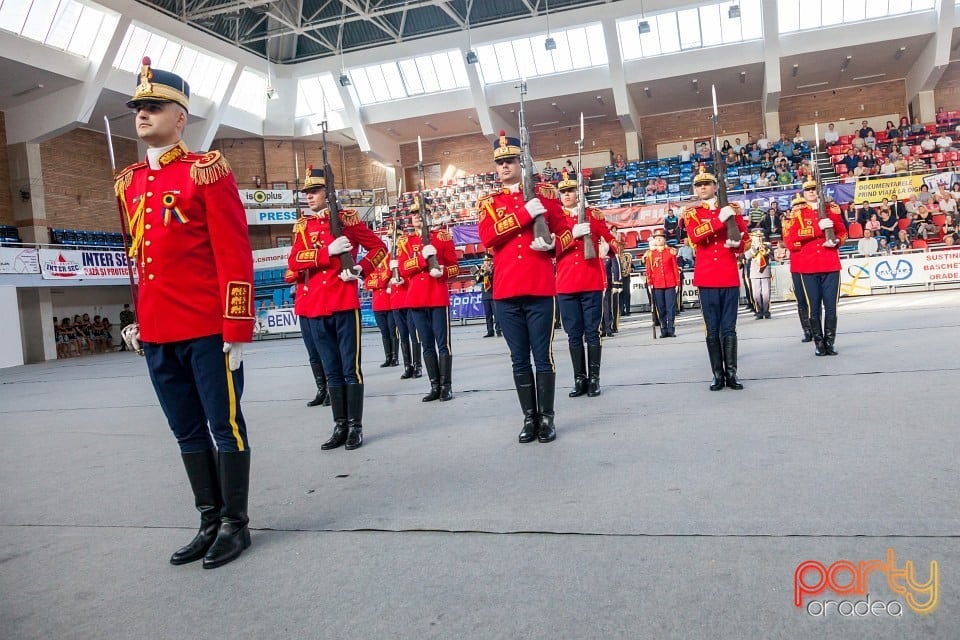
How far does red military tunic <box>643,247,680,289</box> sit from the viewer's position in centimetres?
1214

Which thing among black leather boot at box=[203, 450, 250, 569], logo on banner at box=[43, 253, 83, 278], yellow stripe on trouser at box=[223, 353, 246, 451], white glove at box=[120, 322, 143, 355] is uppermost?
logo on banner at box=[43, 253, 83, 278]

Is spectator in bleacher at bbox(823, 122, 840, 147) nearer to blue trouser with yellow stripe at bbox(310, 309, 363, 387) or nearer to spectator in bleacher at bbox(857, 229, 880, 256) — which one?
spectator in bleacher at bbox(857, 229, 880, 256)

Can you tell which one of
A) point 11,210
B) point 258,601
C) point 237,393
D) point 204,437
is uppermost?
point 11,210

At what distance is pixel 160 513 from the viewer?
353cm

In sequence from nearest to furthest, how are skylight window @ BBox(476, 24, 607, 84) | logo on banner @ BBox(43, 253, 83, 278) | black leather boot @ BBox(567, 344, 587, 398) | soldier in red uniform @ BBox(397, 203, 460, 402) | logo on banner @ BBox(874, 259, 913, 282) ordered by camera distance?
black leather boot @ BBox(567, 344, 587, 398) → soldier in red uniform @ BBox(397, 203, 460, 402) → logo on banner @ BBox(874, 259, 913, 282) → logo on banner @ BBox(43, 253, 83, 278) → skylight window @ BBox(476, 24, 607, 84)

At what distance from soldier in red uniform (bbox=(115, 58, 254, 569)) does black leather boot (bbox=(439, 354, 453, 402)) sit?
147 inches

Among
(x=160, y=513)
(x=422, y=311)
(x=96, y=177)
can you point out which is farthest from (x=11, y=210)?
(x=160, y=513)

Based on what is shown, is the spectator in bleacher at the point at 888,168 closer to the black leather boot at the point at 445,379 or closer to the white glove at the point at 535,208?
the black leather boot at the point at 445,379

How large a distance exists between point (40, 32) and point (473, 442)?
23035 mm

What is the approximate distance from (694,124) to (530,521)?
105ft

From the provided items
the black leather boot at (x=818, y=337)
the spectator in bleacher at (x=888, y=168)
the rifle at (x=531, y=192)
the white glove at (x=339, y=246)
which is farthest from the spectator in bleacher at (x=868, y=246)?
the white glove at (x=339, y=246)

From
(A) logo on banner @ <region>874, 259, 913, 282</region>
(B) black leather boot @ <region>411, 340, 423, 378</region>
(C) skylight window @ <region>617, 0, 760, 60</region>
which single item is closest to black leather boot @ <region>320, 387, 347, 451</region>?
(B) black leather boot @ <region>411, 340, 423, 378</region>

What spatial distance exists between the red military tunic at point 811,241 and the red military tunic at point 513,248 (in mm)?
4296

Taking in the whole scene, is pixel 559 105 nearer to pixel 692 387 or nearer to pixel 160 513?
pixel 692 387
